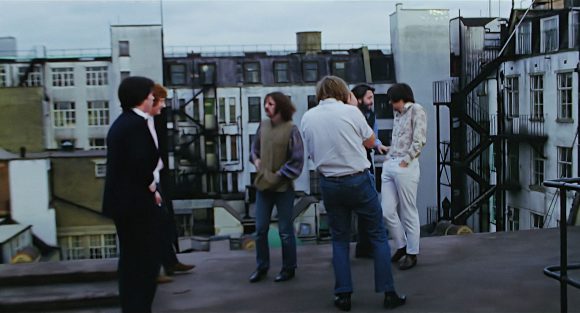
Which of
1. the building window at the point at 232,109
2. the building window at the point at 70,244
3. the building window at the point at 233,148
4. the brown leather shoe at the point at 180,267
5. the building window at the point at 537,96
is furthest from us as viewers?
the building window at the point at 233,148

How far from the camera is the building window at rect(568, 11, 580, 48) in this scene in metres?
12.6

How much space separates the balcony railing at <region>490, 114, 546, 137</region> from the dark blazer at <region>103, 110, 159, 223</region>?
11.2m

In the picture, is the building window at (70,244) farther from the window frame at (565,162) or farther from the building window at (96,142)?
the building window at (96,142)

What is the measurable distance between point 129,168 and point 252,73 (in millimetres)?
22983

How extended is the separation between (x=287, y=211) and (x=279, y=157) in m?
0.32

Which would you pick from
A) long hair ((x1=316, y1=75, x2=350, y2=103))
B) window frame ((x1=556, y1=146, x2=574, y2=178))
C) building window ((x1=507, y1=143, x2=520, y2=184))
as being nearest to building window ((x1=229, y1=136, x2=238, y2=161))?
building window ((x1=507, y1=143, x2=520, y2=184))

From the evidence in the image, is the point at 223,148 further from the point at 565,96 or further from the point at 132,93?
the point at 132,93

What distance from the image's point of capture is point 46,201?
1545 centimetres

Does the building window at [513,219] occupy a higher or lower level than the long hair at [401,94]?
lower

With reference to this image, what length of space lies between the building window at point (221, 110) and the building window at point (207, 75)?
735 mm

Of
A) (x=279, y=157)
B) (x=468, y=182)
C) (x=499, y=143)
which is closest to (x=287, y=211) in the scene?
(x=279, y=157)

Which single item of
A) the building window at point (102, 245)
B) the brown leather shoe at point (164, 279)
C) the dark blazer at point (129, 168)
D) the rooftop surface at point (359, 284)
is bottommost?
the building window at point (102, 245)

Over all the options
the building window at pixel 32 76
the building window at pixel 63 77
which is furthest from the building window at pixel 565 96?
the building window at pixel 32 76

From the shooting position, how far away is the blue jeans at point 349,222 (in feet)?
11.4
